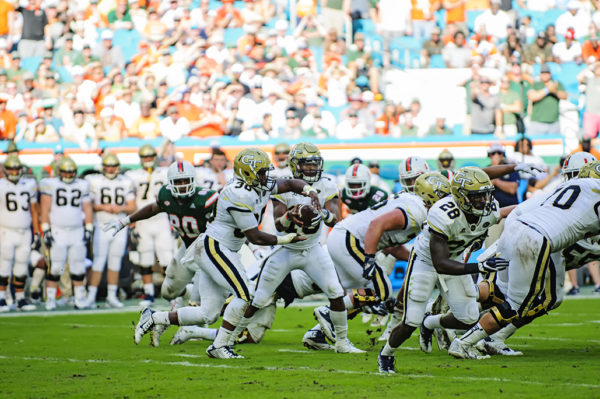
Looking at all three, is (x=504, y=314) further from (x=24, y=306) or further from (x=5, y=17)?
(x=5, y=17)

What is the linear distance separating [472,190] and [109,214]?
7365mm

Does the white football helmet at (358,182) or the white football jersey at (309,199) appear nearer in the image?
the white football jersey at (309,199)

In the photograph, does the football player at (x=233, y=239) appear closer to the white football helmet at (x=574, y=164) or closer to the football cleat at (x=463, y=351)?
the football cleat at (x=463, y=351)

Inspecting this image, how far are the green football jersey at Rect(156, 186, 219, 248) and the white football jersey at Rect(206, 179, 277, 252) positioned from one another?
0.54m

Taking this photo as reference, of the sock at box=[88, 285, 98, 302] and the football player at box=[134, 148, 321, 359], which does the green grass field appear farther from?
the sock at box=[88, 285, 98, 302]

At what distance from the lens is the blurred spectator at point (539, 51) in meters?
18.4

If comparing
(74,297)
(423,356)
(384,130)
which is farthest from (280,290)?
(384,130)

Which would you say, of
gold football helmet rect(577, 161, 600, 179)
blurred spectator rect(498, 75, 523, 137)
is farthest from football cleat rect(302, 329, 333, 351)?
blurred spectator rect(498, 75, 523, 137)

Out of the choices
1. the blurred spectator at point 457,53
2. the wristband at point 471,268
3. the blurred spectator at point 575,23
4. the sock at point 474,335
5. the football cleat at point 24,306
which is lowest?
the football cleat at point 24,306

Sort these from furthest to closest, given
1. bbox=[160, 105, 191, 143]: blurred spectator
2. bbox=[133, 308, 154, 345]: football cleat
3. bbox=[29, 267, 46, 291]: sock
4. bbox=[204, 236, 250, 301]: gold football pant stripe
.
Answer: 1. bbox=[160, 105, 191, 143]: blurred spectator
2. bbox=[29, 267, 46, 291]: sock
3. bbox=[133, 308, 154, 345]: football cleat
4. bbox=[204, 236, 250, 301]: gold football pant stripe

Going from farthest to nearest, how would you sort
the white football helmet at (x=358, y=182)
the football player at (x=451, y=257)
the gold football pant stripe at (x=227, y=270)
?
the white football helmet at (x=358, y=182) → the gold football pant stripe at (x=227, y=270) → the football player at (x=451, y=257)

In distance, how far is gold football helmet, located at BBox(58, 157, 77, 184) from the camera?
1254 cm

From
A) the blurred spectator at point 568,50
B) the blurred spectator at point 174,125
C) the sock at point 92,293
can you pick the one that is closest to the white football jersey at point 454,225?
the sock at point 92,293

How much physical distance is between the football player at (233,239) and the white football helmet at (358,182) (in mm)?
1529
